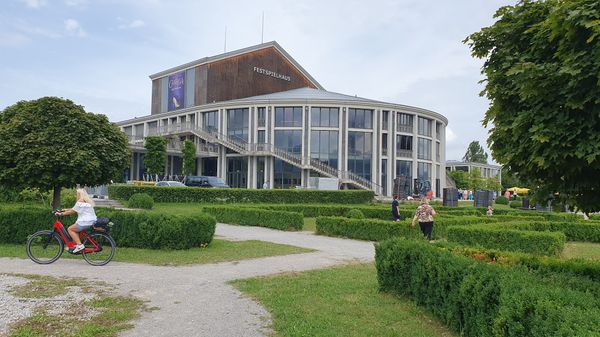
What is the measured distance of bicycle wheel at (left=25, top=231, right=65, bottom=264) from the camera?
9.88 metres

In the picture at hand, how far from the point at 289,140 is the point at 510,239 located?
36289mm

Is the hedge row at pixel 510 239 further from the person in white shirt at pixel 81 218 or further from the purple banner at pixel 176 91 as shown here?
the purple banner at pixel 176 91

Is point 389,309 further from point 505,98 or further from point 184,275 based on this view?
point 184,275

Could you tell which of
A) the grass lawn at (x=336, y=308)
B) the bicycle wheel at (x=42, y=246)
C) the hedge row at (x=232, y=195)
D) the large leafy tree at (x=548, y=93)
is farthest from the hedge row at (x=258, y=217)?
the large leafy tree at (x=548, y=93)

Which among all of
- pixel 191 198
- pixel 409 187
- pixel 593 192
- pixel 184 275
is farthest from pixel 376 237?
pixel 409 187

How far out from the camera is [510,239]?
45.8 feet

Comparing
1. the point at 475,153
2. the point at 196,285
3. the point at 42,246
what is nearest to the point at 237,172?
the point at 42,246

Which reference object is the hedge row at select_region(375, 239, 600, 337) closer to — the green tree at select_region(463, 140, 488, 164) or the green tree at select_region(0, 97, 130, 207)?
the green tree at select_region(0, 97, 130, 207)

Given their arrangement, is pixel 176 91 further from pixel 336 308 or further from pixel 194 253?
pixel 336 308

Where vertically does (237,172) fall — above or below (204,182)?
above

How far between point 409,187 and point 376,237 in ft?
120

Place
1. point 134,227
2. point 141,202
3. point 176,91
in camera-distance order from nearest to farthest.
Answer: point 134,227, point 141,202, point 176,91

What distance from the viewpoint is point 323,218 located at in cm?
1792

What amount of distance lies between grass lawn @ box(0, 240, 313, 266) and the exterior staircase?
108 feet
